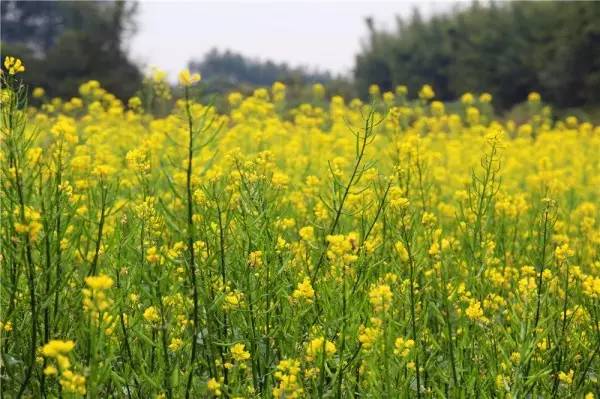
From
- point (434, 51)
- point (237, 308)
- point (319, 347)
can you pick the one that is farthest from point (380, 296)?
point (434, 51)

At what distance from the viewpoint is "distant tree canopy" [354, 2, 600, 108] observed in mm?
23594

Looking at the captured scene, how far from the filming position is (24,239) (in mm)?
1782

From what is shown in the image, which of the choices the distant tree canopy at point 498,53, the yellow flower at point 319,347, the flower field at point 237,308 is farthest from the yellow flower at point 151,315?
the distant tree canopy at point 498,53

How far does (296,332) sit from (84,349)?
2.03ft

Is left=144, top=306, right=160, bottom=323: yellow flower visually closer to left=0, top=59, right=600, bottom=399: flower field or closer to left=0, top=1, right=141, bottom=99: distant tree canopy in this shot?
left=0, top=59, right=600, bottom=399: flower field

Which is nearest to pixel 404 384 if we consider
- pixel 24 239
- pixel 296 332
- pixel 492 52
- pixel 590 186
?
pixel 296 332

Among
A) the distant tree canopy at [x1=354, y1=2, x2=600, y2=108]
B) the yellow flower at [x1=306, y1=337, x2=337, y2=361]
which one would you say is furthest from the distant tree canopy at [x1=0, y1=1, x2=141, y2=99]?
the yellow flower at [x1=306, y1=337, x2=337, y2=361]

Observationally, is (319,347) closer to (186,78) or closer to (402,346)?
(402,346)

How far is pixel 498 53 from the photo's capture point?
2773cm

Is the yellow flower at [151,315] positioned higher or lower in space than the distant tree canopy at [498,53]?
lower

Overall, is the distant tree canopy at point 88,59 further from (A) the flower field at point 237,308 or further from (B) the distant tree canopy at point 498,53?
(A) the flower field at point 237,308

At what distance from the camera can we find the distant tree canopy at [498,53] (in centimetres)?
2359

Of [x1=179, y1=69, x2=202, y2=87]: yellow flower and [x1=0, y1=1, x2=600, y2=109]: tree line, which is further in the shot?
[x1=0, y1=1, x2=600, y2=109]: tree line

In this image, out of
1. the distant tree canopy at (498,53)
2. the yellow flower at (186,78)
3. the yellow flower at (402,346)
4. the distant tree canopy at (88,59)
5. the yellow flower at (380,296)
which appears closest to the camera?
the yellow flower at (186,78)
